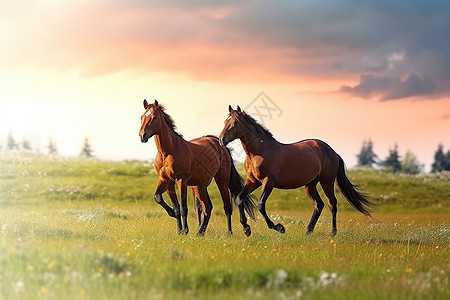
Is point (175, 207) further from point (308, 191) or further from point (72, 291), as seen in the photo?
point (72, 291)

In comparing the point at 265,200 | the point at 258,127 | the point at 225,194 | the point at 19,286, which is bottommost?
the point at 19,286

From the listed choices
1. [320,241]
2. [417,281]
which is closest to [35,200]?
[320,241]

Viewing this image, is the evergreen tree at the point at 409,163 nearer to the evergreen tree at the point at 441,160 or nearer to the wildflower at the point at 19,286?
the evergreen tree at the point at 441,160

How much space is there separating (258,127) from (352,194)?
413 centimetres

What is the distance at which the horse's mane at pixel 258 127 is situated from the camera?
47.2 ft

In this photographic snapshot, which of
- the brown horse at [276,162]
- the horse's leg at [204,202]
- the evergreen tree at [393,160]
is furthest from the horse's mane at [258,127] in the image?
the evergreen tree at [393,160]

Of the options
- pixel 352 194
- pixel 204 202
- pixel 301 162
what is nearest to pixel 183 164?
pixel 204 202

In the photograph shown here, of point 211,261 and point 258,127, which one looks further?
point 258,127

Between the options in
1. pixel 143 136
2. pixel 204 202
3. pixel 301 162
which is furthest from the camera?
pixel 204 202

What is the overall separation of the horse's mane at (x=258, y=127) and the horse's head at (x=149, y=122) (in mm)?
2180

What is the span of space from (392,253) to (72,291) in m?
7.42

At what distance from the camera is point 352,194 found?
55.3 ft

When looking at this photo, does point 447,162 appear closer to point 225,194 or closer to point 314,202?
point 314,202

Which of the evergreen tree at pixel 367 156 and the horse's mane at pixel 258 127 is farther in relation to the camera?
the evergreen tree at pixel 367 156
